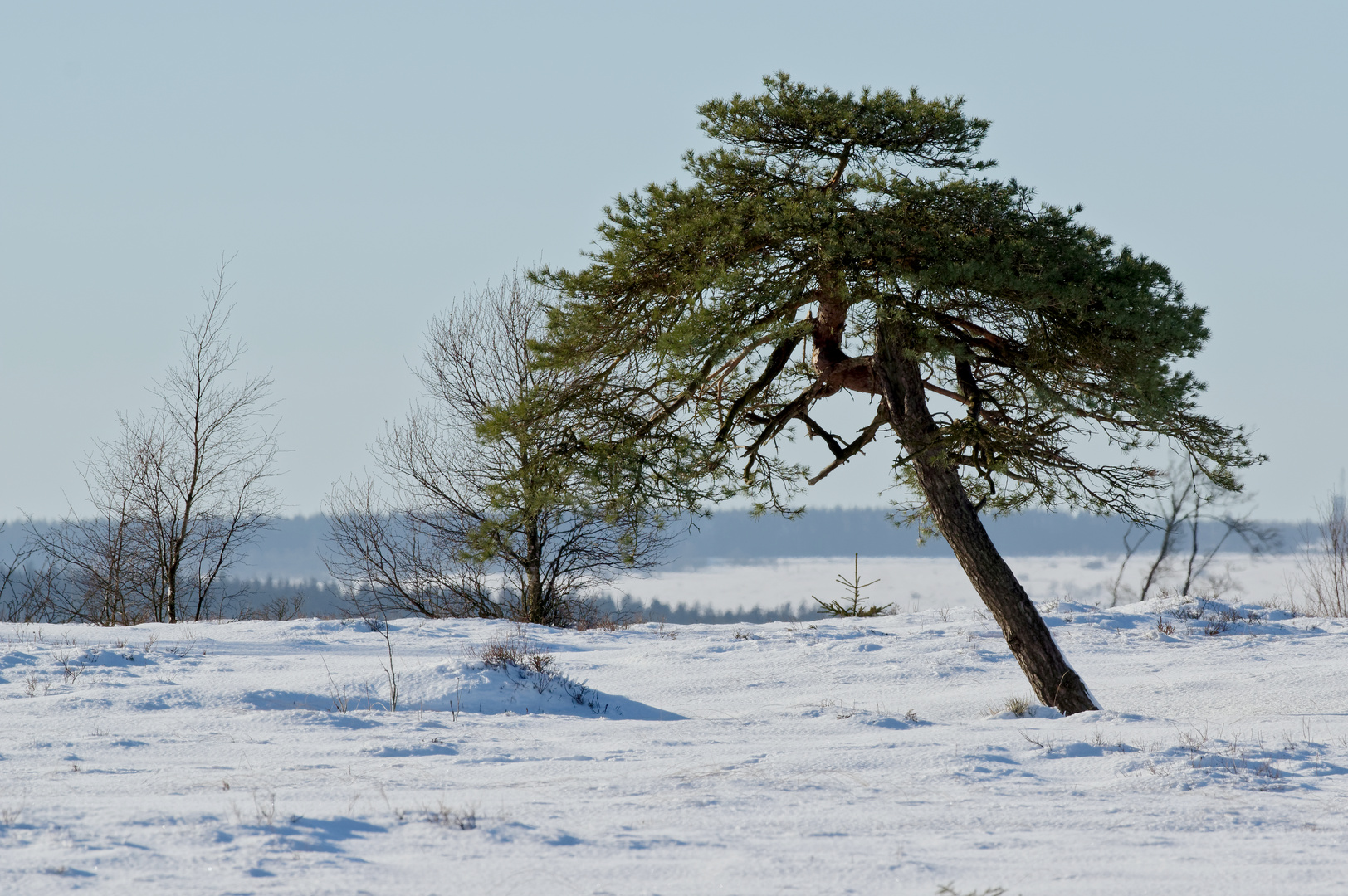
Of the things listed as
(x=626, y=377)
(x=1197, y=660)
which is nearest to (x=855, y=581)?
(x=1197, y=660)

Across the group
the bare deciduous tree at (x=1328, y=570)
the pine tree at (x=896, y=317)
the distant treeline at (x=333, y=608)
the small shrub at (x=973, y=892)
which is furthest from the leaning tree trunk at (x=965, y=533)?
the bare deciduous tree at (x=1328, y=570)

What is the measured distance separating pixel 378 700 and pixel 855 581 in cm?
1222

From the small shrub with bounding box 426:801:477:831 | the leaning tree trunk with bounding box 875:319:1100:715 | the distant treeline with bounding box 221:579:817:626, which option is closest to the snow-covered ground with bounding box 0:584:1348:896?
the small shrub with bounding box 426:801:477:831

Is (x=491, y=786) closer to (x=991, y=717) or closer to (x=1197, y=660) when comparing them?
(x=991, y=717)

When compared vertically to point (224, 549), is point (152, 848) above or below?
below

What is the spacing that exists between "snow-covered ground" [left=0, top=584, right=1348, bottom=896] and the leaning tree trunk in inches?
25.1

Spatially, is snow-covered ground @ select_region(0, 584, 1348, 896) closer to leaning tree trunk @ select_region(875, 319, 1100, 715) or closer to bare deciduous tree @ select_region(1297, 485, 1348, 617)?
leaning tree trunk @ select_region(875, 319, 1100, 715)

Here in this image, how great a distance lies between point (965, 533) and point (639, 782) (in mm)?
5763

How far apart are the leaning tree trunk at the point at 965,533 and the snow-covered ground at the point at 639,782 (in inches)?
25.1

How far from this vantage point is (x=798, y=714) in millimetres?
8664

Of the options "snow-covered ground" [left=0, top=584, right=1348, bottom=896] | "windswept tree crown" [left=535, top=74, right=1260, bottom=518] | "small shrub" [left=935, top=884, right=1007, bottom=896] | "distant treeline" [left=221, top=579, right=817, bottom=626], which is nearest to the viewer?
"small shrub" [left=935, top=884, right=1007, bottom=896]

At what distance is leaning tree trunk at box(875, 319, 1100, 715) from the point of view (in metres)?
10.1

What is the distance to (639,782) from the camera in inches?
213

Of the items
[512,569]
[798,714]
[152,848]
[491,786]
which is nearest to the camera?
[152,848]
